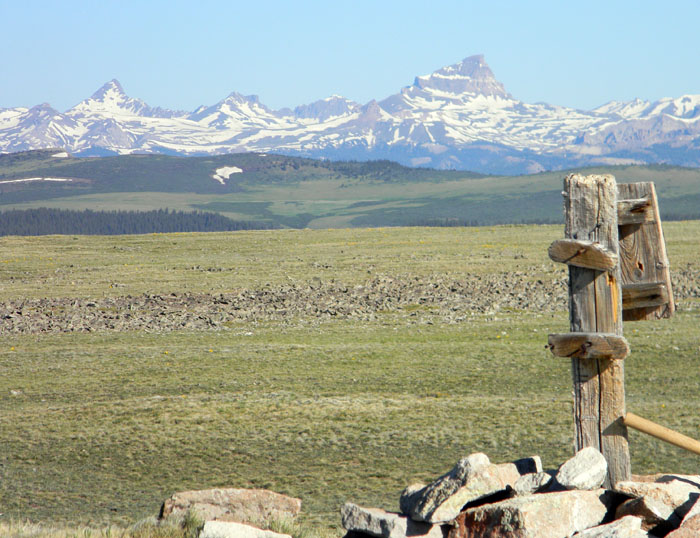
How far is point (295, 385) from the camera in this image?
19906 millimetres

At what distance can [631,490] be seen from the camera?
23.8ft

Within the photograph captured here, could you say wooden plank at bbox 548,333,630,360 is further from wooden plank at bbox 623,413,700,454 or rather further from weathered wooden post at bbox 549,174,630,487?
wooden plank at bbox 623,413,700,454

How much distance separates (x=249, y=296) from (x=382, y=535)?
32.5 metres

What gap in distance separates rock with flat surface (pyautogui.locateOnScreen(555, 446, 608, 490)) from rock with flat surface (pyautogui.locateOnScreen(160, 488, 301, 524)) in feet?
10.7

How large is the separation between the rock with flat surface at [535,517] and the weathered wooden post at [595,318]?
23.5 inches

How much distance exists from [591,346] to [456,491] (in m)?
1.92

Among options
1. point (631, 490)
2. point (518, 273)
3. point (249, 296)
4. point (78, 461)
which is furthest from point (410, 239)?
point (631, 490)

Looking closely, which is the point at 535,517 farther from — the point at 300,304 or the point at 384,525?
the point at 300,304

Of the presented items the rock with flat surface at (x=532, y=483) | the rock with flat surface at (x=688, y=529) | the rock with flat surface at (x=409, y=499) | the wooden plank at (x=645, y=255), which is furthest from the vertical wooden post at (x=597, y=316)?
the rock with flat surface at (x=409, y=499)

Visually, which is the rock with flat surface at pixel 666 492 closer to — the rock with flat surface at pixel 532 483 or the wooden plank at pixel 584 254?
the rock with flat surface at pixel 532 483

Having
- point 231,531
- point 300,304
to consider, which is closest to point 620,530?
point 231,531

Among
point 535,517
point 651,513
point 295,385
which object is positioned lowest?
point 295,385

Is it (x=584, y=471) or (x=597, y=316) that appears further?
(x=597, y=316)

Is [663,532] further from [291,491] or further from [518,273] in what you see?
[518,273]
